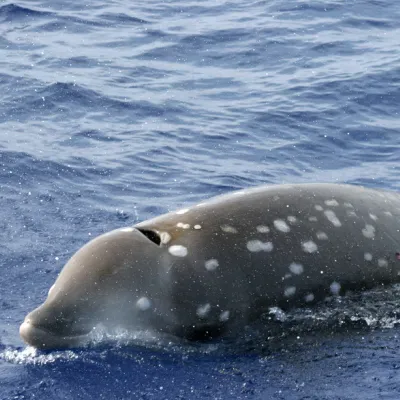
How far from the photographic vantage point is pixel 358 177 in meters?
16.0

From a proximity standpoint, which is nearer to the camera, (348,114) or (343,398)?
(343,398)

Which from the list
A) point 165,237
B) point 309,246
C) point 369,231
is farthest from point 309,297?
point 165,237

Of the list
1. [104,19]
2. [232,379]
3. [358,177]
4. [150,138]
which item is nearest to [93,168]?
[150,138]

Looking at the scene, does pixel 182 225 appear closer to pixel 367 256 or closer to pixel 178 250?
pixel 178 250

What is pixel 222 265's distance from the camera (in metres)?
9.57

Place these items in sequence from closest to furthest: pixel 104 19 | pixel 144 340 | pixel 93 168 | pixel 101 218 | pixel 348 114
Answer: pixel 144 340
pixel 101 218
pixel 93 168
pixel 348 114
pixel 104 19

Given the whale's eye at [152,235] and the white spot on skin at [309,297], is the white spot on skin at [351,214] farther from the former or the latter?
the whale's eye at [152,235]

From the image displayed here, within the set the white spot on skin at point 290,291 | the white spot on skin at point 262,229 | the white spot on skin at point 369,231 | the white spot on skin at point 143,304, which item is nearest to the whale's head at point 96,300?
the white spot on skin at point 143,304

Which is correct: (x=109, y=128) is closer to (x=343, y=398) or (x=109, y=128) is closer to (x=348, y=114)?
(x=348, y=114)

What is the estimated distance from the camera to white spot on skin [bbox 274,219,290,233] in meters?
9.95

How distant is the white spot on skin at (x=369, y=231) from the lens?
10297 millimetres

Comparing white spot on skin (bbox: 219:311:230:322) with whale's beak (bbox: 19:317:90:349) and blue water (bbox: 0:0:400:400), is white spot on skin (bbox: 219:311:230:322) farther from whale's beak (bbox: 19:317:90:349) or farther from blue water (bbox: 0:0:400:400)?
whale's beak (bbox: 19:317:90:349)

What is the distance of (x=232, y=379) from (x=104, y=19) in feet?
56.9

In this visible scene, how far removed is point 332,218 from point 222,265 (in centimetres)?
139
